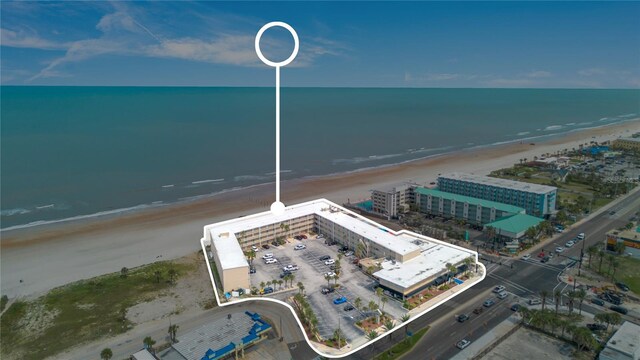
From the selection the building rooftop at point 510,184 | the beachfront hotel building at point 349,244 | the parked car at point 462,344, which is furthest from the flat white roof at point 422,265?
the building rooftop at point 510,184

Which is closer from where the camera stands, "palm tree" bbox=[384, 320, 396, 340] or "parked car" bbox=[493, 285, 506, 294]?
"palm tree" bbox=[384, 320, 396, 340]

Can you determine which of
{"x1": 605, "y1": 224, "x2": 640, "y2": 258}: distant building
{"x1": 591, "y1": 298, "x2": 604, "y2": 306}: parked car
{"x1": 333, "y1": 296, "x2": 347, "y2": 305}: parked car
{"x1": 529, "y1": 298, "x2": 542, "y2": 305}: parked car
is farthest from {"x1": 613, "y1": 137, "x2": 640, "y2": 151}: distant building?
{"x1": 333, "y1": 296, "x2": 347, "y2": 305}: parked car

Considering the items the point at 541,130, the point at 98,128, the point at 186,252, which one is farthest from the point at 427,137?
the point at 98,128

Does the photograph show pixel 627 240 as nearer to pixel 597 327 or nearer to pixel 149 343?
pixel 597 327

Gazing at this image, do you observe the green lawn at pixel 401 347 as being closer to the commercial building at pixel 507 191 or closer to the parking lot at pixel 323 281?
the parking lot at pixel 323 281

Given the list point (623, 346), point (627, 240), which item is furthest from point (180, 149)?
point (623, 346)

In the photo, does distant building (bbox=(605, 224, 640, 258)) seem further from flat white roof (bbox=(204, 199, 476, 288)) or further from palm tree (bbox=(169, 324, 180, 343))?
palm tree (bbox=(169, 324, 180, 343))
